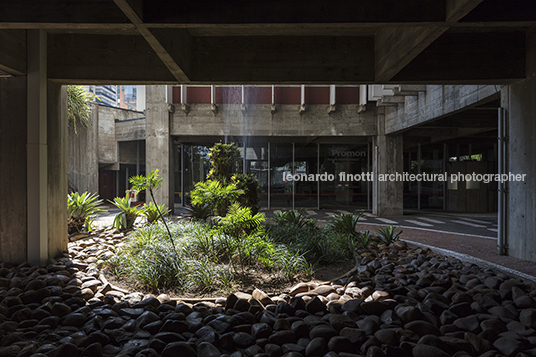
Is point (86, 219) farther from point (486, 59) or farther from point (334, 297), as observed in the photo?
point (486, 59)

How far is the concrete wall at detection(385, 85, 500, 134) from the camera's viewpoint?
643cm

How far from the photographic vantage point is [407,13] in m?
3.32

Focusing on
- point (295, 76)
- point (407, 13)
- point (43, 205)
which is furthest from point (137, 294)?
point (407, 13)

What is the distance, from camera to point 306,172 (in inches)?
547

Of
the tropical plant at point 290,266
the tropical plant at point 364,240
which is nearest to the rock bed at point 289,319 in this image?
the tropical plant at point 290,266

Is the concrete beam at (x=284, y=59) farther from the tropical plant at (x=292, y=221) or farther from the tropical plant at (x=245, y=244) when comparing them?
the tropical plant at (x=292, y=221)

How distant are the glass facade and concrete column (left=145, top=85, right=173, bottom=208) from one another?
2243 millimetres

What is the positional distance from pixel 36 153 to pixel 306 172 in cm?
1063

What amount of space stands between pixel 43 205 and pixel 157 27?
3338mm

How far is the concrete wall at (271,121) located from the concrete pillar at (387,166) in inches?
15.6

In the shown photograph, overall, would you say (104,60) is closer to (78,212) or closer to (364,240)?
(78,212)

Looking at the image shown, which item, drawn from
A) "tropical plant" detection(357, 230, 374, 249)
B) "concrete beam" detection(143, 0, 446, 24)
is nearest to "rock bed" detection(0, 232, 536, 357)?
"tropical plant" detection(357, 230, 374, 249)

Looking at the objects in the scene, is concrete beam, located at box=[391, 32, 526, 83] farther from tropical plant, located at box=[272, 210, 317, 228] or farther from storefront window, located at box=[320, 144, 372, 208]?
storefront window, located at box=[320, 144, 372, 208]

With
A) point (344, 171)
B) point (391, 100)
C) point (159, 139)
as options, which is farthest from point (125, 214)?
point (344, 171)
